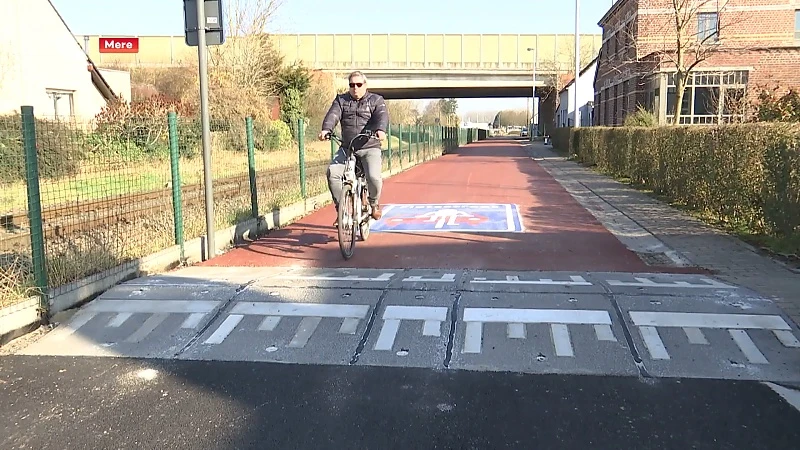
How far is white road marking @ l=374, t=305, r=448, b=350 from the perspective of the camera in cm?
480

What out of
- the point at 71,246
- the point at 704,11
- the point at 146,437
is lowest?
the point at 146,437

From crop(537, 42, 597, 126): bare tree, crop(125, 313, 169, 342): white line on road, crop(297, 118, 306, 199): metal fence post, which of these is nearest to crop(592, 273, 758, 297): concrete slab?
crop(125, 313, 169, 342): white line on road

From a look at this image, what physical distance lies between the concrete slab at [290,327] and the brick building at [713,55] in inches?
1070

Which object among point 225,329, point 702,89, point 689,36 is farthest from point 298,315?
point 702,89

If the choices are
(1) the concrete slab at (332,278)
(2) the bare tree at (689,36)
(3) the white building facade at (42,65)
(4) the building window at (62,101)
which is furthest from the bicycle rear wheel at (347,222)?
(4) the building window at (62,101)

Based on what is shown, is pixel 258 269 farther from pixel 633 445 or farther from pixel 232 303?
pixel 633 445

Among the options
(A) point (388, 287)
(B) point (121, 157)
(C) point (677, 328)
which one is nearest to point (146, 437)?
(A) point (388, 287)

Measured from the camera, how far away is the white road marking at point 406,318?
15.7 ft

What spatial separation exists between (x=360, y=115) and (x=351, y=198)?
95cm

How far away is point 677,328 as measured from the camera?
15.9 feet

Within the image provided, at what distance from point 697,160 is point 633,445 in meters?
8.95

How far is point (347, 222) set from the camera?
7426 millimetres

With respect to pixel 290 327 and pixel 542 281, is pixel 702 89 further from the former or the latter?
pixel 290 327

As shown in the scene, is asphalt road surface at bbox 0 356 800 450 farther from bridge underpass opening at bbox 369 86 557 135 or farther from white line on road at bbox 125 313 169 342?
bridge underpass opening at bbox 369 86 557 135
